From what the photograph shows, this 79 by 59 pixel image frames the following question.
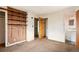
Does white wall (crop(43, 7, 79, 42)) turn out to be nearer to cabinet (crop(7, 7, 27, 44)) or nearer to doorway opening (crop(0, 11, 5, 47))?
cabinet (crop(7, 7, 27, 44))

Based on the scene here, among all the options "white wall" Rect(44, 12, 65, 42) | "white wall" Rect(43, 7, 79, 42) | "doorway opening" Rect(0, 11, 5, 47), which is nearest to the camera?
"doorway opening" Rect(0, 11, 5, 47)

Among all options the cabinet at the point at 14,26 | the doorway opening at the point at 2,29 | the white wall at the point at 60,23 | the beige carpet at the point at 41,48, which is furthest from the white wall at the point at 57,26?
the doorway opening at the point at 2,29

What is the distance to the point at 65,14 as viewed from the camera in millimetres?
3014

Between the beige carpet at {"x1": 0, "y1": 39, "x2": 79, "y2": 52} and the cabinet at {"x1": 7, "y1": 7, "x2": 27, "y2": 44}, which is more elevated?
the cabinet at {"x1": 7, "y1": 7, "x2": 27, "y2": 44}

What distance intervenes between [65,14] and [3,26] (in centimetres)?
197

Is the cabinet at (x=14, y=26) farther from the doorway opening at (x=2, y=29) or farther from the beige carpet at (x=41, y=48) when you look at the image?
the beige carpet at (x=41, y=48)

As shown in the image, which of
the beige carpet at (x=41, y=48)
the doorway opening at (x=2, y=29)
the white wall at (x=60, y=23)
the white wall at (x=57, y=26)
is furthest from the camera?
the white wall at (x=57, y=26)

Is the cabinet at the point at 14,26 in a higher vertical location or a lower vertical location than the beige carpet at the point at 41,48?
higher

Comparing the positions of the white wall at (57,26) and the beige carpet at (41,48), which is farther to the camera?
the white wall at (57,26)

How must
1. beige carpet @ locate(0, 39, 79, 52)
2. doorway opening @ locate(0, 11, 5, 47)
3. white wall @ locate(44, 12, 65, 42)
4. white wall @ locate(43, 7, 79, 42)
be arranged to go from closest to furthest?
beige carpet @ locate(0, 39, 79, 52)
doorway opening @ locate(0, 11, 5, 47)
white wall @ locate(43, 7, 79, 42)
white wall @ locate(44, 12, 65, 42)

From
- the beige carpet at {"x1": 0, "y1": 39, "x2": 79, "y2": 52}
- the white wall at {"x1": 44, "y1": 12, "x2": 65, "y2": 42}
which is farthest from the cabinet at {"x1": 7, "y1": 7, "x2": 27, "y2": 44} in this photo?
the white wall at {"x1": 44, "y1": 12, "x2": 65, "y2": 42}

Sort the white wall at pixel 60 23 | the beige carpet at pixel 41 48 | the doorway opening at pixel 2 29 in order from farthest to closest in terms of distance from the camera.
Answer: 1. the white wall at pixel 60 23
2. the doorway opening at pixel 2 29
3. the beige carpet at pixel 41 48

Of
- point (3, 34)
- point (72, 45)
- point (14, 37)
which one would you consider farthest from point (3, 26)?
point (72, 45)
